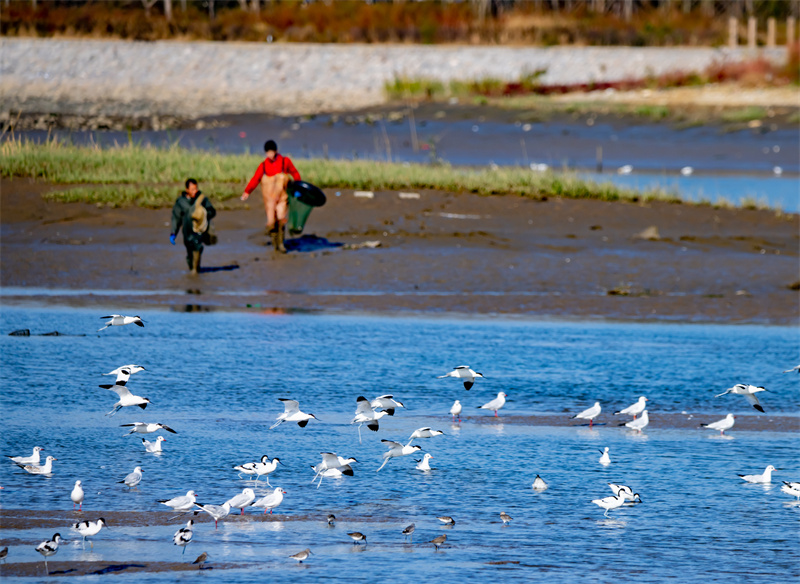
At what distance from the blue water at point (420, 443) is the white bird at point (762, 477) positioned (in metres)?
0.07

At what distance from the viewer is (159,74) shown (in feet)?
160

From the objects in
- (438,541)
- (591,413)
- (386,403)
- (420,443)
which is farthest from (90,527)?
(591,413)

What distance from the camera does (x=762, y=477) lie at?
824 centimetres

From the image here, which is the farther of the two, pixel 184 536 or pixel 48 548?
pixel 184 536

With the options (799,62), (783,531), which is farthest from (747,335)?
(799,62)

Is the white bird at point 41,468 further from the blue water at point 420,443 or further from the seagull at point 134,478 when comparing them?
the seagull at point 134,478

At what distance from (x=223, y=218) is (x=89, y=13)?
1630 inches

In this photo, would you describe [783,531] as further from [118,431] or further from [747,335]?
[747,335]

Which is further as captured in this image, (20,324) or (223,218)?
(223,218)

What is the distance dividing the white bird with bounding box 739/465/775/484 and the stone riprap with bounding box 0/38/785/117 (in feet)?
117

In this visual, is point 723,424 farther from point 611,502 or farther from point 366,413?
point 366,413

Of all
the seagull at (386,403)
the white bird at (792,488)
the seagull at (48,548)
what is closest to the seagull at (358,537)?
the seagull at (48,548)

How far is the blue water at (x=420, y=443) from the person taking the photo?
6812mm

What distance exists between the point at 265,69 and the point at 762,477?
141 ft
